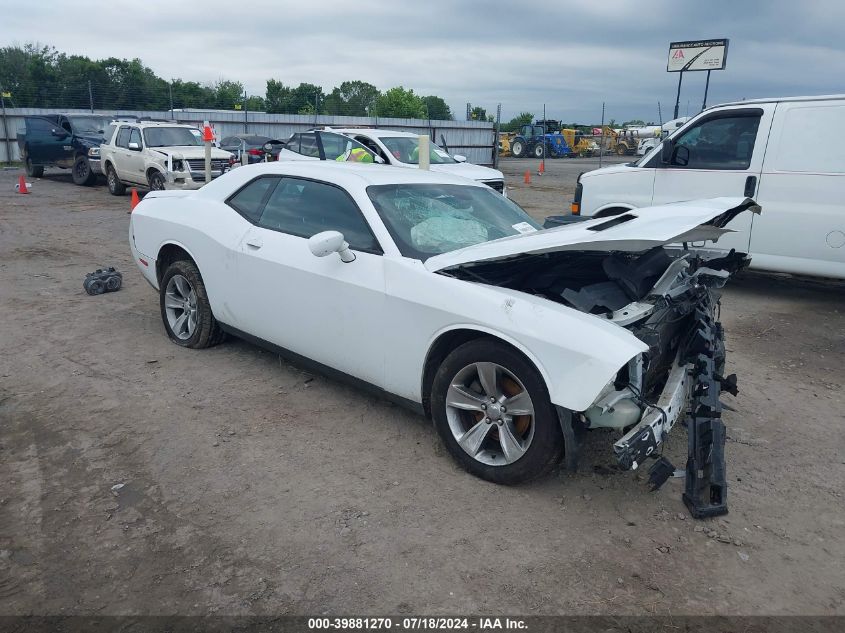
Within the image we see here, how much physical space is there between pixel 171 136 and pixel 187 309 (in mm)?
11445

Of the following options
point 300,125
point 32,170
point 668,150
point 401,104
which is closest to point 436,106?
point 401,104

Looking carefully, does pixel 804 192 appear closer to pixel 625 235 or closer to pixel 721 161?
pixel 721 161

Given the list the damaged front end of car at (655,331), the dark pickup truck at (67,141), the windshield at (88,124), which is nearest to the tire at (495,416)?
the damaged front end of car at (655,331)

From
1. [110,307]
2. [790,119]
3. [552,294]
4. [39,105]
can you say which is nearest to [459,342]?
[552,294]

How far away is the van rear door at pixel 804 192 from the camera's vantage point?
681 cm

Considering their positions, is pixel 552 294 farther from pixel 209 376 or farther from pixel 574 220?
pixel 209 376

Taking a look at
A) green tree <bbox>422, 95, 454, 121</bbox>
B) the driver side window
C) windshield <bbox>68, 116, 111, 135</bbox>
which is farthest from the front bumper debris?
green tree <bbox>422, 95, 454, 121</bbox>

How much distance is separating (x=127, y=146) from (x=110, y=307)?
1017cm

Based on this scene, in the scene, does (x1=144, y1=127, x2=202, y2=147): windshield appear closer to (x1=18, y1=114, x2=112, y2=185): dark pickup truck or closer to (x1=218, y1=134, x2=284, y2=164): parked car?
(x1=218, y1=134, x2=284, y2=164): parked car

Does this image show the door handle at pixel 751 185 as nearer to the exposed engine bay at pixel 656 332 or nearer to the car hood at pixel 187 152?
the exposed engine bay at pixel 656 332

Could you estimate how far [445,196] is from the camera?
4641 millimetres

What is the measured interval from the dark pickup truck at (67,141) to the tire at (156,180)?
408 cm

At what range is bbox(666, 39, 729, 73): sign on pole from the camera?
2348 centimetres

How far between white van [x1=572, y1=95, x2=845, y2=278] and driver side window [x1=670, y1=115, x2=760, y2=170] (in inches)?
0.4
